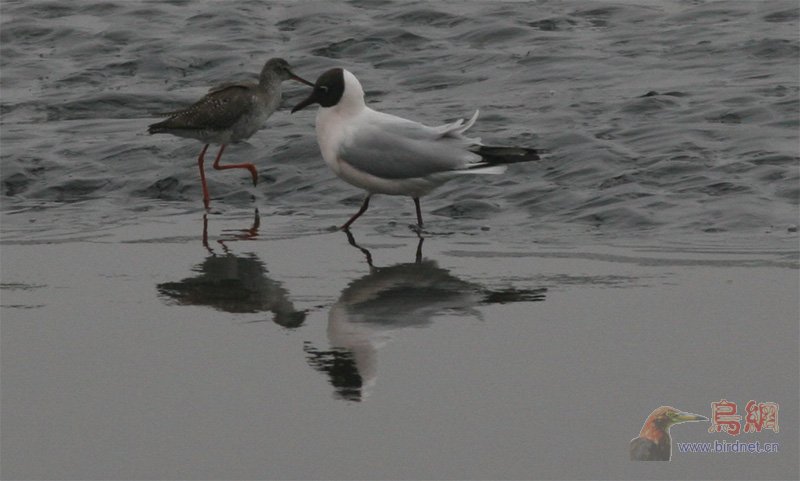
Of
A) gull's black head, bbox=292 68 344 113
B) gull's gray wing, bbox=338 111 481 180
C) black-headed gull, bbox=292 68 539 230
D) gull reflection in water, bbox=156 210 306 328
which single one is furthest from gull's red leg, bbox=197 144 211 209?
gull reflection in water, bbox=156 210 306 328

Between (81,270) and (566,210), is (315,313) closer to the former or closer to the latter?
(81,270)

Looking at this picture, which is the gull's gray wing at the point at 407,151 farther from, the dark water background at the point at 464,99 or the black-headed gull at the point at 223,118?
the black-headed gull at the point at 223,118

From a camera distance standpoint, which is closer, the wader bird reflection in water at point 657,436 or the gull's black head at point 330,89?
the wader bird reflection in water at point 657,436

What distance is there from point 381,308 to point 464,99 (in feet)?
23.8

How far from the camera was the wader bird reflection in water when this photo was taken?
21.1ft

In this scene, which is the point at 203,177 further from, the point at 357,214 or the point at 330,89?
the point at 357,214

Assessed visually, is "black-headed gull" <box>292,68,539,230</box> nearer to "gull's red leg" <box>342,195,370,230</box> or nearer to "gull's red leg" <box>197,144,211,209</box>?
"gull's red leg" <box>342,195,370,230</box>

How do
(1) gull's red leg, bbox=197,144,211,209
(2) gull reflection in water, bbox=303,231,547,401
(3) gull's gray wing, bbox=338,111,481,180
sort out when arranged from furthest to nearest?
(1) gull's red leg, bbox=197,144,211,209 < (3) gull's gray wing, bbox=338,111,481,180 < (2) gull reflection in water, bbox=303,231,547,401

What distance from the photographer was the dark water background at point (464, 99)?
38.4ft

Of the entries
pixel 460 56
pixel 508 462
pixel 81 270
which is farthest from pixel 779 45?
pixel 508 462

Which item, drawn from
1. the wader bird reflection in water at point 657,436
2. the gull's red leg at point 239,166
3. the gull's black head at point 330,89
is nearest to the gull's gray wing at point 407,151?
the gull's black head at point 330,89

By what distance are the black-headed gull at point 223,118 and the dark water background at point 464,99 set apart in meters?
0.33

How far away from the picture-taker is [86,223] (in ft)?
37.8

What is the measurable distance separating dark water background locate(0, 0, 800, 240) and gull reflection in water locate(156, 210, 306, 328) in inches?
71.8
